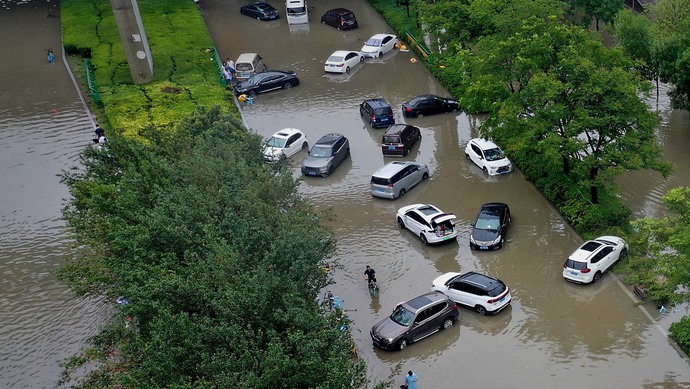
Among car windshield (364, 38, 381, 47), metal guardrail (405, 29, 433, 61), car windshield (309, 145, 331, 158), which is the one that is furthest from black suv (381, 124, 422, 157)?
car windshield (364, 38, 381, 47)

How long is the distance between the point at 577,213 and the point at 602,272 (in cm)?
387

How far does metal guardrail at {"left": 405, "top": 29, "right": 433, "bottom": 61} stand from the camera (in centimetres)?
5080

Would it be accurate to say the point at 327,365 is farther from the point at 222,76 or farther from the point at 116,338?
the point at 222,76

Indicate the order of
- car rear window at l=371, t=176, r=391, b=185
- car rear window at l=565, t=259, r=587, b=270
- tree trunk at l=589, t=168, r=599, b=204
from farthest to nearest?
car rear window at l=371, t=176, r=391, b=185 → tree trunk at l=589, t=168, r=599, b=204 → car rear window at l=565, t=259, r=587, b=270

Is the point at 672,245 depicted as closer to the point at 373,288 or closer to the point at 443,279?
the point at 443,279

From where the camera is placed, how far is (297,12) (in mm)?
58500

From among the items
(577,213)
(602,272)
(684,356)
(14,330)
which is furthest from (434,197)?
(14,330)

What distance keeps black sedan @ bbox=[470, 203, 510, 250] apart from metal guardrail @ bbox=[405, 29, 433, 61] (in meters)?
18.5

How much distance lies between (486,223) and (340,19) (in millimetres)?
28885

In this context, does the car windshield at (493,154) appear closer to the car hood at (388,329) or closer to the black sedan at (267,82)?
the car hood at (388,329)

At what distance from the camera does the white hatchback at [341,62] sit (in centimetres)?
4984

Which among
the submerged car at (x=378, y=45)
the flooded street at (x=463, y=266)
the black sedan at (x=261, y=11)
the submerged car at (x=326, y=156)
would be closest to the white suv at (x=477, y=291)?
the flooded street at (x=463, y=266)

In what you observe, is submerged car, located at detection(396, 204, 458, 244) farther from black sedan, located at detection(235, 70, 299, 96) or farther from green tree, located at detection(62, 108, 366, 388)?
black sedan, located at detection(235, 70, 299, 96)

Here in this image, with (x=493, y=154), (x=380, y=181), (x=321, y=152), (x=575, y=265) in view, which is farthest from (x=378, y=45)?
(x=575, y=265)
